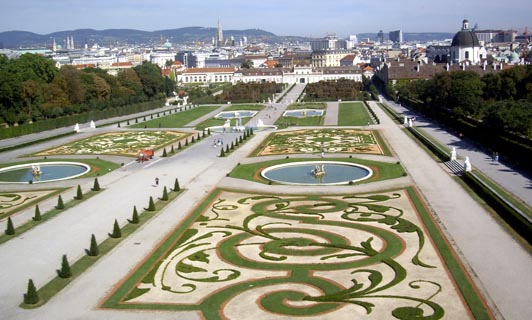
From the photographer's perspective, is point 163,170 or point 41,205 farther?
point 163,170

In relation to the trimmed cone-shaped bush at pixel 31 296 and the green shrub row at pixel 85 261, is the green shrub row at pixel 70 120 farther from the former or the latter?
the trimmed cone-shaped bush at pixel 31 296

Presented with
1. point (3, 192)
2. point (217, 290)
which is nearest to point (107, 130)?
point (3, 192)

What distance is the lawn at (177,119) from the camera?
244 ft

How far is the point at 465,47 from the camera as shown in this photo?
125m

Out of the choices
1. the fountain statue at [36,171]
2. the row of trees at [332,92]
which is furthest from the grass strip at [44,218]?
the row of trees at [332,92]

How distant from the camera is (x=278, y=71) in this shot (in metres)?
168

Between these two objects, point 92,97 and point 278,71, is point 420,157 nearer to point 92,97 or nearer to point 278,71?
point 92,97

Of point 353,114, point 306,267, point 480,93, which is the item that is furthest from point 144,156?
point 353,114

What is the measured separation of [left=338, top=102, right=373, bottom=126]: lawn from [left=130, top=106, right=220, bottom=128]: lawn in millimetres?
19331

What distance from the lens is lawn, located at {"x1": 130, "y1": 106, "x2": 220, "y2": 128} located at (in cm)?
7450

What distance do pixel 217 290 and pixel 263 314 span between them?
8.38ft

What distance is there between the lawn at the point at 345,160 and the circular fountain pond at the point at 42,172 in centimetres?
1147

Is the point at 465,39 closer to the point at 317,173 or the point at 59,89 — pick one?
the point at 59,89

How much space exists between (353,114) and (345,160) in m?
35.9
